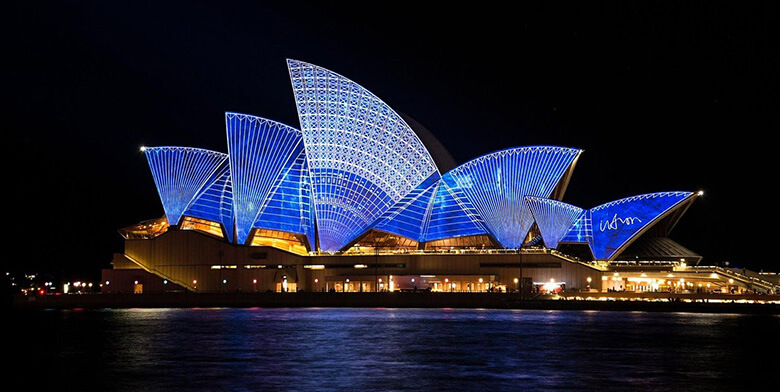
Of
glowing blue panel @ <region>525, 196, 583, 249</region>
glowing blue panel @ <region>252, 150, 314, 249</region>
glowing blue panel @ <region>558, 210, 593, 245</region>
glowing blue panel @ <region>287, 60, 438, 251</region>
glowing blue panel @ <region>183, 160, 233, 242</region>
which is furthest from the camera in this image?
glowing blue panel @ <region>183, 160, 233, 242</region>

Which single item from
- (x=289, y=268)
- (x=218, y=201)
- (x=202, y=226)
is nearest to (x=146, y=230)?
(x=202, y=226)

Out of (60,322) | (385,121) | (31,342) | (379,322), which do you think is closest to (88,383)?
(31,342)

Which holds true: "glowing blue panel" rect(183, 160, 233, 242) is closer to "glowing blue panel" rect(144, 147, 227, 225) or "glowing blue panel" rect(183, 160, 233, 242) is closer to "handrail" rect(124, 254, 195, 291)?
"glowing blue panel" rect(144, 147, 227, 225)

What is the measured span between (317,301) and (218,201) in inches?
785

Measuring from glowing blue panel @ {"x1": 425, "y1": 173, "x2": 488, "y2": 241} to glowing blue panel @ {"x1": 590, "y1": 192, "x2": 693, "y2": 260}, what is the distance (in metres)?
12.3

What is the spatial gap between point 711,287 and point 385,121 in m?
38.6

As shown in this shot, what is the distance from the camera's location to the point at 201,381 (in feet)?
103

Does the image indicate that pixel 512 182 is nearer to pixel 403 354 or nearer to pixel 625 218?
pixel 625 218

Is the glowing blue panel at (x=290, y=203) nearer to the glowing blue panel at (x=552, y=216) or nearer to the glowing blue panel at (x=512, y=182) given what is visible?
the glowing blue panel at (x=512, y=182)

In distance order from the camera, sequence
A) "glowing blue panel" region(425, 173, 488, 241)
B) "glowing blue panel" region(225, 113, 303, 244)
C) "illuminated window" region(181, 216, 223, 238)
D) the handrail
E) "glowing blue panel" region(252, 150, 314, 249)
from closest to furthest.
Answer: "glowing blue panel" region(225, 113, 303, 244) < "glowing blue panel" region(425, 173, 488, 241) < "glowing blue panel" region(252, 150, 314, 249) < the handrail < "illuminated window" region(181, 216, 223, 238)

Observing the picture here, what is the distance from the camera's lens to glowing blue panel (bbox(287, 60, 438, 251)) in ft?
309

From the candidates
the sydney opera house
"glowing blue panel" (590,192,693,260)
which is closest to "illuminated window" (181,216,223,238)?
the sydney opera house

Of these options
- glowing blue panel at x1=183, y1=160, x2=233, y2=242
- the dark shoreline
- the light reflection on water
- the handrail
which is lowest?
the light reflection on water

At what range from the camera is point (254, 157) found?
9788 centimetres
